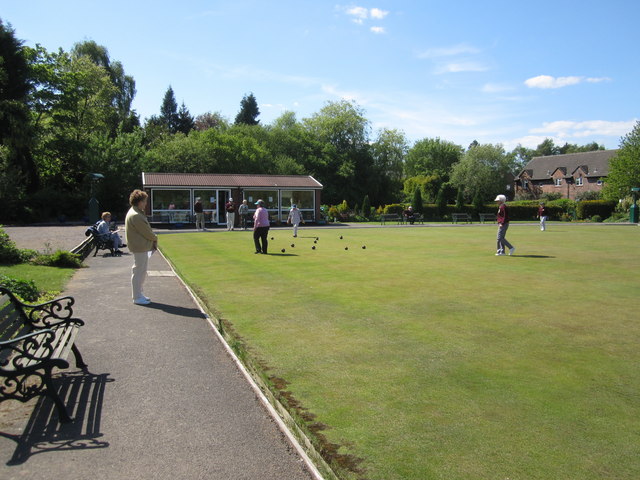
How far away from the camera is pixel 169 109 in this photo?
8425cm

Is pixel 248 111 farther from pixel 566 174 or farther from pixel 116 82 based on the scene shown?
pixel 566 174

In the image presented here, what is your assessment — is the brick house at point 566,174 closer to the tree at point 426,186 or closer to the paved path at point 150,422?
the tree at point 426,186

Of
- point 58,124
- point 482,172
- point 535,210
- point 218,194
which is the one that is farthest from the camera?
point 482,172

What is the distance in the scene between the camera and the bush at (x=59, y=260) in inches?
531

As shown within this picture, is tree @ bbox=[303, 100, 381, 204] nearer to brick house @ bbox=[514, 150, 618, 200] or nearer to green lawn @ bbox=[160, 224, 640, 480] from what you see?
brick house @ bbox=[514, 150, 618, 200]

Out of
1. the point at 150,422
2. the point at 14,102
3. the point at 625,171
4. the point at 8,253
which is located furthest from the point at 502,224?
the point at 625,171

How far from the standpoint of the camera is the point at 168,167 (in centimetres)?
4925

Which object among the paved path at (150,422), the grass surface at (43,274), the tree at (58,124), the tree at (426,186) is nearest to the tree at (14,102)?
the tree at (58,124)

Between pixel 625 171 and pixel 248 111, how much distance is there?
5524cm

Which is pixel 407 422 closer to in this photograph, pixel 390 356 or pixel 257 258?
pixel 390 356

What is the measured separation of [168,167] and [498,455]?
49.2 metres

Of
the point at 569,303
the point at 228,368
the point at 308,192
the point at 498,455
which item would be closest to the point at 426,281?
the point at 569,303

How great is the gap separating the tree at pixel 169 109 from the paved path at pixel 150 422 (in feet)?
265

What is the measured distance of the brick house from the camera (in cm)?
7756
